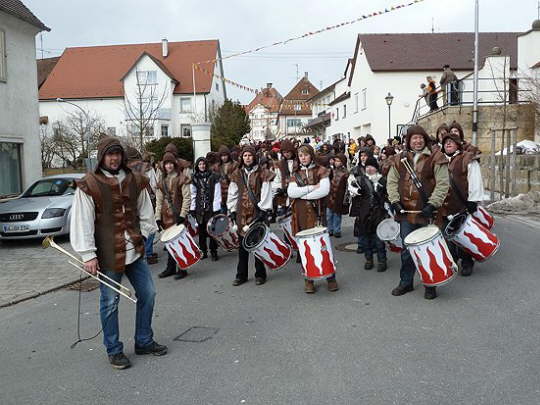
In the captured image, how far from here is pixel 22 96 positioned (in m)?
16.2

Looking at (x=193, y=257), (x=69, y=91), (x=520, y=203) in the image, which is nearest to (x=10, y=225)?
(x=193, y=257)

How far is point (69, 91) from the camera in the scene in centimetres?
5425

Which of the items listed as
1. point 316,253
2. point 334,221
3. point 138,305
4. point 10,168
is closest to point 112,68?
point 10,168

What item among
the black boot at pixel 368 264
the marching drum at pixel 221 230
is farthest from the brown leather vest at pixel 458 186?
the marching drum at pixel 221 230

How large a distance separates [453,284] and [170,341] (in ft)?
12.1

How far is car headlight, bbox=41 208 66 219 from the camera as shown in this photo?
1141 cm

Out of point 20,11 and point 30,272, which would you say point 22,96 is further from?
point 30,272

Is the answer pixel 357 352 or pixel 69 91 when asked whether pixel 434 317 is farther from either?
pixel 69 91

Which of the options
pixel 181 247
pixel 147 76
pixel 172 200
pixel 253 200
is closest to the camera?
pixel 253 200

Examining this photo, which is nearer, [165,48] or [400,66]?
[400,66]

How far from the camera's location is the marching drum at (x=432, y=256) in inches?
238

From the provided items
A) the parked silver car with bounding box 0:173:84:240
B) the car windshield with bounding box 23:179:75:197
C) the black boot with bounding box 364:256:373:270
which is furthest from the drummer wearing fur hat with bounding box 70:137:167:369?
the car windshield with bounding box 23:179:75:197

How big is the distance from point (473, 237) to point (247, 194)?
2.95 metres

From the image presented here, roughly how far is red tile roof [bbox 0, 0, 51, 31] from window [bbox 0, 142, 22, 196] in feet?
11.5
